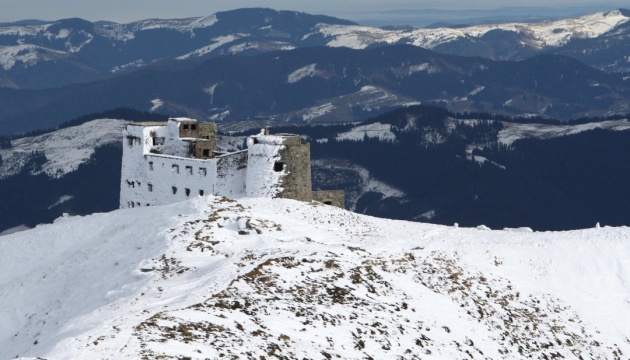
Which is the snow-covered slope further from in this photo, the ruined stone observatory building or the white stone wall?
the white stone wall

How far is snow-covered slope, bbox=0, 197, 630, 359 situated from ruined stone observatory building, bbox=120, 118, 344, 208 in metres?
4.32

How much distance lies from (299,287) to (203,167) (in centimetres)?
3875

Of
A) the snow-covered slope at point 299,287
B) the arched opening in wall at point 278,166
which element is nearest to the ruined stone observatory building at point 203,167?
the arched opening in wall at point 278,166

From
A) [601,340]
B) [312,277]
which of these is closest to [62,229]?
[312,277]

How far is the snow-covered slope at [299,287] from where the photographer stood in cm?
4809

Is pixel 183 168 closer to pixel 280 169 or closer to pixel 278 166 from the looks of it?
pixel 278 166

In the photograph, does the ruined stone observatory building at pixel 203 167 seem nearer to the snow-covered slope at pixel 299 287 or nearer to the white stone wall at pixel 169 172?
the white stone wall at pixel 169 172

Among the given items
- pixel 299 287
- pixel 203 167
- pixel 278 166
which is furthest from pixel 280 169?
pixel 299 287

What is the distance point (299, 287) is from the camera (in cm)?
5650

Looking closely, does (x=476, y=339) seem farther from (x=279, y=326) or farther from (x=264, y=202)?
(x=264, y=202)

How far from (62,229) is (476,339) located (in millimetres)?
43640

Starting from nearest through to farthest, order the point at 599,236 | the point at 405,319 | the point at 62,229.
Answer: the point at 405,319, the point at 599,236, the point at 62,229

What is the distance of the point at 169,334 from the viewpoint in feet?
146

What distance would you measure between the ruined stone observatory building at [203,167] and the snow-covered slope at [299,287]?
14.2 ft
